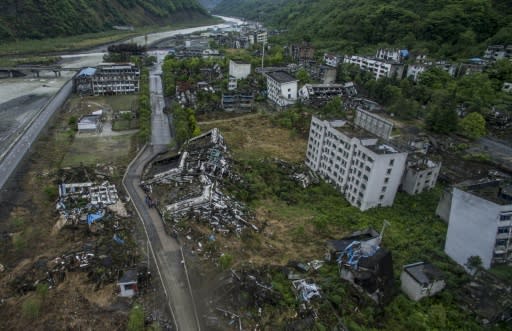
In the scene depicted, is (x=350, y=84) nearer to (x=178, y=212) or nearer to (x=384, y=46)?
(x=384, y=46)

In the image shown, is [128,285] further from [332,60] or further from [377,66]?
[332,60]

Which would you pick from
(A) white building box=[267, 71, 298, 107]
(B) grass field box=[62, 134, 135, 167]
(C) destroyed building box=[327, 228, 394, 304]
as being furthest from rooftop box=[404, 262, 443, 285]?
(A) white building box=[267, 71, 298, 107]

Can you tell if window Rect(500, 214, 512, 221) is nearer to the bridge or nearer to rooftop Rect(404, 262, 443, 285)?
rooftop Rect(404, 262, 443, 285)

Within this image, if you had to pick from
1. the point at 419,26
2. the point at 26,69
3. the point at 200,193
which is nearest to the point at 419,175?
the point at 200,193

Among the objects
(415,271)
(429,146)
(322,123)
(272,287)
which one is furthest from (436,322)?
(429,146)

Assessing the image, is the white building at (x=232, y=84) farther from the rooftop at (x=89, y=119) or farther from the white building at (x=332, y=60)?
the white building at (x=332, y=60)

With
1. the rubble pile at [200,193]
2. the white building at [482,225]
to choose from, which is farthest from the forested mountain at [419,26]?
the rubble pile at [200,193]
